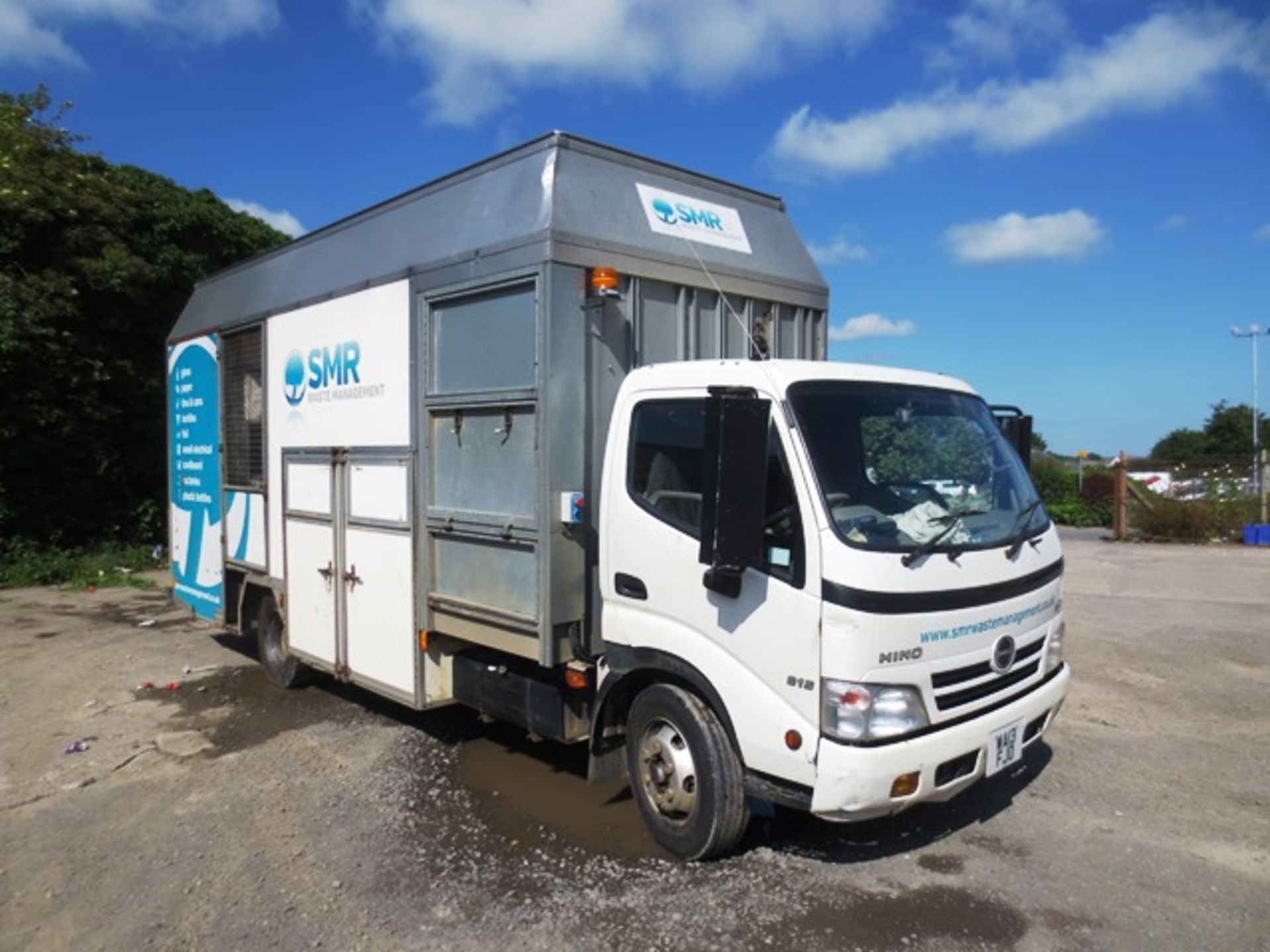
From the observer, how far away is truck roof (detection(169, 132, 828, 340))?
4.58 m

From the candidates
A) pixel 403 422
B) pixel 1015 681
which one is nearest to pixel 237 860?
pixel 403 422

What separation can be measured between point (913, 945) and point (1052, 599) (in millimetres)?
1809

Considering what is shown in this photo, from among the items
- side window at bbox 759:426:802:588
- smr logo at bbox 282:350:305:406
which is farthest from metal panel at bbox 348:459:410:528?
side window at bbox 759:426:802:588

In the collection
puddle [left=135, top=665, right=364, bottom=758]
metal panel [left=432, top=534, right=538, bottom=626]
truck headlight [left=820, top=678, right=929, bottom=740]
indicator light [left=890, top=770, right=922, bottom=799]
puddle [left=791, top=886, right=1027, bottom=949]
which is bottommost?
puddle [left=135, top=665, right=364, bottom=758]

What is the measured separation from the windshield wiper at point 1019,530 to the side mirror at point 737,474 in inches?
49.7

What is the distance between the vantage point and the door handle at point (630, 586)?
4.24 meters

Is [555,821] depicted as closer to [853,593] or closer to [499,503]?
[499,503]

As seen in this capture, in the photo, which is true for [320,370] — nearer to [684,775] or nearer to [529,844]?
[529,844]

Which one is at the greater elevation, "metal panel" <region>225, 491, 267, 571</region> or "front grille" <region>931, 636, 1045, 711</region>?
"metal panel" <region>225, 491, 267, 571</region>

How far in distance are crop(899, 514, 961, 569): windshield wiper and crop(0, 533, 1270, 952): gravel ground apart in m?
1.55

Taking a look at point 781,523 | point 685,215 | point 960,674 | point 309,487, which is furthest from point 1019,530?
point 309,487

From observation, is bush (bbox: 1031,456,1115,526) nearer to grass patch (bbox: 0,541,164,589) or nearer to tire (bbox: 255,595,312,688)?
grass patch (bbox: 0,541,164,589)

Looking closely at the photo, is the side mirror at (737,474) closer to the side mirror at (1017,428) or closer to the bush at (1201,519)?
the side mirror at (1017,428)

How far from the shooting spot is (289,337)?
21.8 ft
